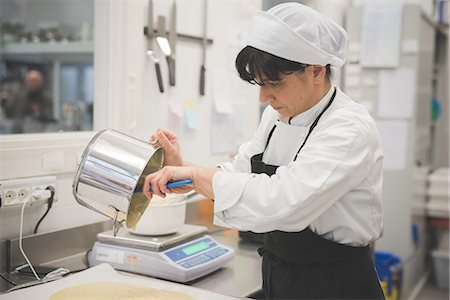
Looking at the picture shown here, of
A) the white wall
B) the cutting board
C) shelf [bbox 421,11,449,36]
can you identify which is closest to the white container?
the cutting board

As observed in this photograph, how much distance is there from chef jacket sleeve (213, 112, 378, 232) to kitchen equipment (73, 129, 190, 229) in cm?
20

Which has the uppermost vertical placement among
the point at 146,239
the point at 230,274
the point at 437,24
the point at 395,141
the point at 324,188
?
the point at 437,24

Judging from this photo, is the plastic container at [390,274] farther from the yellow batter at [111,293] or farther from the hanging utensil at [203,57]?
the yellow batter at [111,293]

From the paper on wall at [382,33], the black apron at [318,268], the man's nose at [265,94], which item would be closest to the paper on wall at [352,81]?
the paper on wall at [382,33]

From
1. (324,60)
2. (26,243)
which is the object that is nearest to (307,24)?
(324,60)

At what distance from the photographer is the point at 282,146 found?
142 centimetres

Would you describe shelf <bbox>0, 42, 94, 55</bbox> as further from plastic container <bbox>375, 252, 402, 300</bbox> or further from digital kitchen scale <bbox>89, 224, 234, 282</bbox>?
plastic container <bbox>375, 252, 402, 300</bbox>

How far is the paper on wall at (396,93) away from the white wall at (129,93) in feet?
4.69

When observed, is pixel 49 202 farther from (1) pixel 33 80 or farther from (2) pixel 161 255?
(1) pixel 33 80

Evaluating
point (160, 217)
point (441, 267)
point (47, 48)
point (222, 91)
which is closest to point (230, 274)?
point (160, 217)

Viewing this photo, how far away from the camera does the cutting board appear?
4.22 ft

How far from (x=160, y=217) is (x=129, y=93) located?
496 millimetres

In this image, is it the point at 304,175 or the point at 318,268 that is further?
the point at 318,268

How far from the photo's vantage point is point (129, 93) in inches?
73.4
